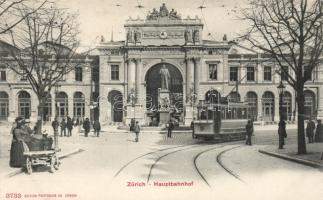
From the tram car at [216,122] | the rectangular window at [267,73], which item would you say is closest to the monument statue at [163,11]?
the rectangular window at [267,73]

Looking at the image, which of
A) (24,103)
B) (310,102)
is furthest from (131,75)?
(310,102)

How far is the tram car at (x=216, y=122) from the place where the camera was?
26453mm

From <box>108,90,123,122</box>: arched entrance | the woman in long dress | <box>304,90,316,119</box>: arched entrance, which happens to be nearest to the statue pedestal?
<box>108,90,123,122</box>: arched entrance

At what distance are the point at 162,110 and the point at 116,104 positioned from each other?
48.0ft

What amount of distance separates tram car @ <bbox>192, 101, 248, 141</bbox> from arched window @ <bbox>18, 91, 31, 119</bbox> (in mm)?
32779

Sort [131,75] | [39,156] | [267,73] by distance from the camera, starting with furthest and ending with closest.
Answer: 1. [267,73]
2. [131,75]
3. [39,156]

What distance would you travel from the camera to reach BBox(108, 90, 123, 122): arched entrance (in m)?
54.4

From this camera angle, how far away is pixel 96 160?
16891mm

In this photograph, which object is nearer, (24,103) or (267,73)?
(24,103)

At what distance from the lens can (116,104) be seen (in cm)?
5453

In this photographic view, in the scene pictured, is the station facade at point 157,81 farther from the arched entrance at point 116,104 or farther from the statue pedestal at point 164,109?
the statue pedestal at point 164,109

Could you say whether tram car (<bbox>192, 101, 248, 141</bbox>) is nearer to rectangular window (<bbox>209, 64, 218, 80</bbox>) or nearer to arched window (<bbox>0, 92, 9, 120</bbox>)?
rectangular window (<bbox>209, 64, 218, 80</bbox>)

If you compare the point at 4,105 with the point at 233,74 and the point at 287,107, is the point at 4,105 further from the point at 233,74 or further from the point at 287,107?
the point at 287,107

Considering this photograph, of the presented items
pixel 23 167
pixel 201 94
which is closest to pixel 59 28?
pixel 23 167
